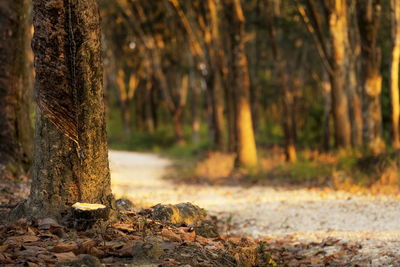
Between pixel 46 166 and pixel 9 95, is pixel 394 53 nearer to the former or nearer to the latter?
pixel 9 95

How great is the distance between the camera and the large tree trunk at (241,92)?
16.0m

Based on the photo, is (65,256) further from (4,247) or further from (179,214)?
(179,214)

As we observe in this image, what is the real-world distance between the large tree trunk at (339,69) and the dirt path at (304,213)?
4187 millimetres

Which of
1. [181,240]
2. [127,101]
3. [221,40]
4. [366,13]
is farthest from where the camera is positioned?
[127,101]

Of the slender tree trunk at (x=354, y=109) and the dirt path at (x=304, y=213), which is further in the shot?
the slender tree trunk at (x=354, y=109)

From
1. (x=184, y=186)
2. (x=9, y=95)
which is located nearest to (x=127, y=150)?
(x=184, y=186)

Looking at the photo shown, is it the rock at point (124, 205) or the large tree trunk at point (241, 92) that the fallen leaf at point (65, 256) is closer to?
the rock at point (124, 205)

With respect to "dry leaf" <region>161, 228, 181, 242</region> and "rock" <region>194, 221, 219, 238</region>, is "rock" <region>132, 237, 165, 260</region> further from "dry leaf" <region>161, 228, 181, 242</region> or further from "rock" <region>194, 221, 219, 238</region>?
"rock" <region>194, 221, 219, 238</region>

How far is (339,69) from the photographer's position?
617 inches

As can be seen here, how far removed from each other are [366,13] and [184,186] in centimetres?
618

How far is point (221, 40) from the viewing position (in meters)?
23.5

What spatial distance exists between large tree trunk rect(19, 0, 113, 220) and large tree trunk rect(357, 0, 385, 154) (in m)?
9.92

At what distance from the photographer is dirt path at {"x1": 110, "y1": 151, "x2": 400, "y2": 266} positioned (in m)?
7.23

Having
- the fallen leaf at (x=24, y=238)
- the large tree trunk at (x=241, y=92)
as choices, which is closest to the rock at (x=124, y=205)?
the fallen leaf at (x=24, y=238)
